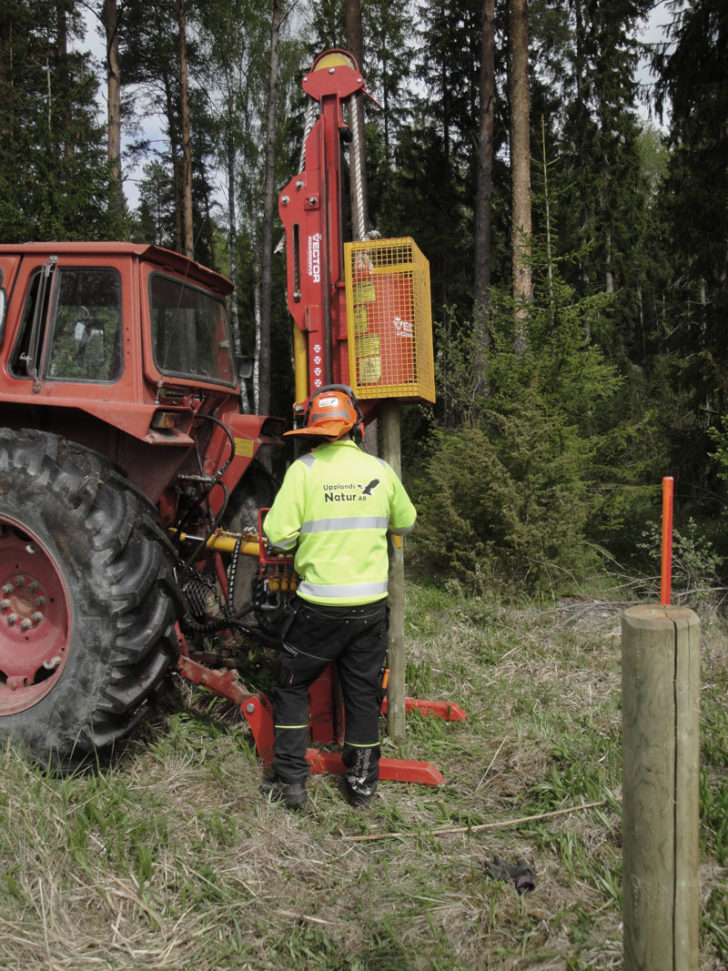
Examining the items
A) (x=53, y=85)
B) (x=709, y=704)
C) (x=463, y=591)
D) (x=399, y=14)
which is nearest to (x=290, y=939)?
(x=709, y=704)

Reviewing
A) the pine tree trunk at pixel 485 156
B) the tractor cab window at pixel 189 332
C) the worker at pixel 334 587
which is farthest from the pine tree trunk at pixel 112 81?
the worker at pixel 334 587

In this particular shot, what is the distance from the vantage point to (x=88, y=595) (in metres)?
3.36

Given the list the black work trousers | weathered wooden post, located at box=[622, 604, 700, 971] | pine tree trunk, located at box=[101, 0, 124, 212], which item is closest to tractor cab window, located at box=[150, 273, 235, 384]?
the black work trousers

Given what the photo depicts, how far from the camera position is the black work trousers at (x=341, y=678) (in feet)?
11.4

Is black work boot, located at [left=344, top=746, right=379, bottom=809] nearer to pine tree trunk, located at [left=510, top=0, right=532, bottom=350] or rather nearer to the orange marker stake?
the orange marker stake

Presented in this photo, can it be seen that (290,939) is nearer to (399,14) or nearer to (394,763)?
(394,763)

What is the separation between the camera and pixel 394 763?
3.66 meters

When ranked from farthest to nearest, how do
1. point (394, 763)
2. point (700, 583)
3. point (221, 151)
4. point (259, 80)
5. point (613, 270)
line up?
point (221, 151)
point (259, 80)
point (613, 270)
point (700, 583)
point (394, 763)

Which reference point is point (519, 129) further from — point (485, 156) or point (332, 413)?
point (332, 413)

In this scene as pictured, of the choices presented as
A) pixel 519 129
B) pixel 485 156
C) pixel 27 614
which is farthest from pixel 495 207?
pixel 27 614

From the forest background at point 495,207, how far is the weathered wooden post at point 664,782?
4.39m

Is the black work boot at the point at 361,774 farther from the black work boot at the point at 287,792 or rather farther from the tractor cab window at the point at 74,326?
the tractor cab window at the point at 74,326

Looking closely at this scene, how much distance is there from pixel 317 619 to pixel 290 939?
4.29 feet

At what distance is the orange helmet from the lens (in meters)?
3.45
